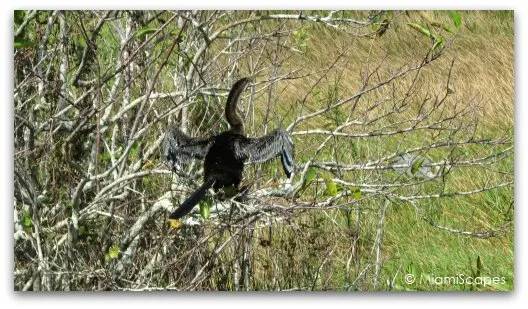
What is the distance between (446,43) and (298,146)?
0.80 meters

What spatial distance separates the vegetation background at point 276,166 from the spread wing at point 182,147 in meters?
0.07

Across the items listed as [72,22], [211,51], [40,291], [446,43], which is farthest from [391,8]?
[40,291]

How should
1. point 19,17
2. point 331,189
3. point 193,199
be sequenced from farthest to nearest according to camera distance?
point 19,17 → point 193,199 → point 331,189

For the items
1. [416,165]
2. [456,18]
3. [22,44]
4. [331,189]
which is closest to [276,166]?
[331,189]

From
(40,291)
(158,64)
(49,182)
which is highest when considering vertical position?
(158,64)

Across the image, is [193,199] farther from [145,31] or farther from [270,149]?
[145,31]

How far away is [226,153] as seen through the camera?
755 centimetres

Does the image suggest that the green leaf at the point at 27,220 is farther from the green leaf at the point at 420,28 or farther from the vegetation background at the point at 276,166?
the green leaf at the point at 420,28

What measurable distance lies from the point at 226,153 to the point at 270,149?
0.65ft

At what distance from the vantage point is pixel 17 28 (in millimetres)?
7852

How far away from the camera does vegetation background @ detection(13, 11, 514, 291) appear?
25.5 feet

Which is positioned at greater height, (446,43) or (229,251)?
(446,43)

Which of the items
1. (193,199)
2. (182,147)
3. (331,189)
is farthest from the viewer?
(182,147)

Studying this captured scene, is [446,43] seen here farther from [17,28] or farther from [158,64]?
[17,28]
